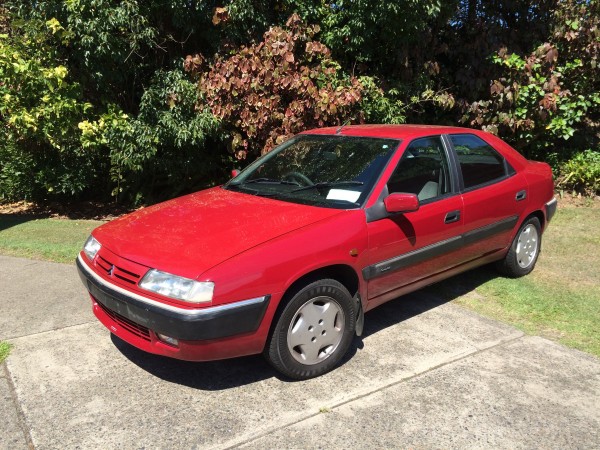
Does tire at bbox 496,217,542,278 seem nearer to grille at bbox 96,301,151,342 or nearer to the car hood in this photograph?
the car hood

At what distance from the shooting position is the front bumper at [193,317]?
2842 mm

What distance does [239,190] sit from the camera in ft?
13.9

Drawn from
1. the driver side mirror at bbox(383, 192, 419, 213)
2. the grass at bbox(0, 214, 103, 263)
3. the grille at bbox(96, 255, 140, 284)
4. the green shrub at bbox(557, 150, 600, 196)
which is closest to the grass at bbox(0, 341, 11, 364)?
the grille at bbox(96, 255, 140, 284)

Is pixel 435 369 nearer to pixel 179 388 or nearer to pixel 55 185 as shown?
pixel 179 388

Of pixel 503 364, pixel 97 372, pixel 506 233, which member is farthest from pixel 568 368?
pixel 97 372

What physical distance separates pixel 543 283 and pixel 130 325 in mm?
3882

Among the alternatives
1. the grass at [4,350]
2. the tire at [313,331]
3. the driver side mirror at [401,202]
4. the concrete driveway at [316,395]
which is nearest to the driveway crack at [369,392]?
the concrete driveway at [316,395]

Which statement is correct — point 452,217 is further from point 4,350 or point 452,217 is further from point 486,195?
point 4,350

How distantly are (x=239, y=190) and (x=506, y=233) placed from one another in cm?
239

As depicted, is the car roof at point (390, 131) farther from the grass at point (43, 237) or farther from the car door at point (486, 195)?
the grass at point (43, 237)

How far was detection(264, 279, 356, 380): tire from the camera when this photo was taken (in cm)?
317

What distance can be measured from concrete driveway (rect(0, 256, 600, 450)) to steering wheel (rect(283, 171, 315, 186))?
1.22m

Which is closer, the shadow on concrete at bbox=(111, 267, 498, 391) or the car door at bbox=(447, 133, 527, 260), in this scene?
the shadow on concrete at bbox=(111, 267, 498, 391)

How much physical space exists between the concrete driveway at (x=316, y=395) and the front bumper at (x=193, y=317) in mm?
469
